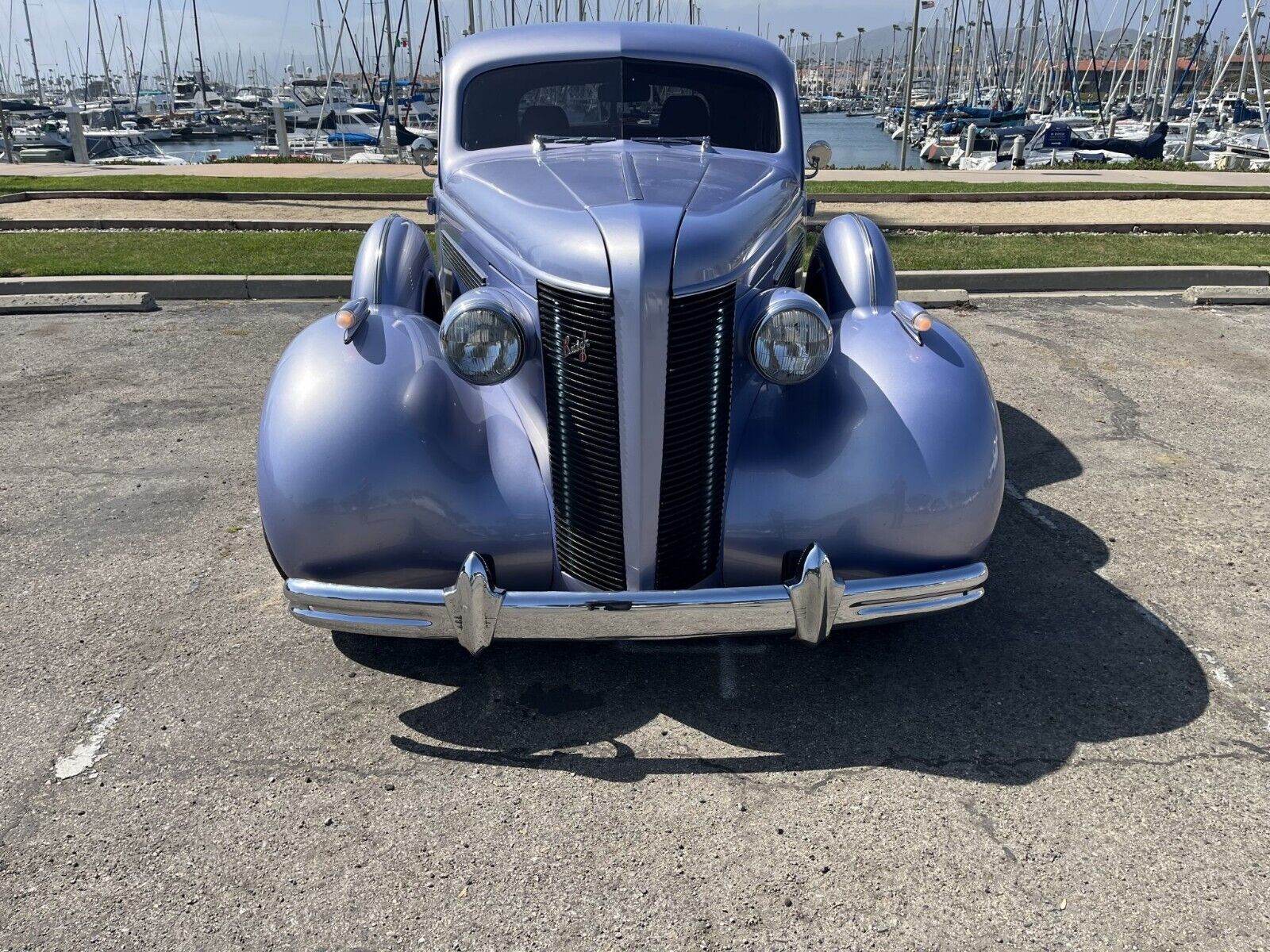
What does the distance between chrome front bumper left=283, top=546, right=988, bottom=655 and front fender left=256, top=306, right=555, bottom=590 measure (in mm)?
206

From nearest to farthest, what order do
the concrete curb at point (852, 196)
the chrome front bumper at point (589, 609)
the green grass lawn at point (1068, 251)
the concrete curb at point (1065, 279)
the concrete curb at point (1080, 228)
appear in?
the chrome front bumper at point (589, 609) < the concrete curb at point (1065, 279) < the green grass lawn at point (1068, 251) < the concrete curb at point (1080, 228) < the concrete curb at point (852, 196)

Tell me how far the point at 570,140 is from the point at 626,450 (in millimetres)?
2036

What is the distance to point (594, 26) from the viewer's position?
4.86 metres

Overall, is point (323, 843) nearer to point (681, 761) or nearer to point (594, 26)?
point (681, 761)

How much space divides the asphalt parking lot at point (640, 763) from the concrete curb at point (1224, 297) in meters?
4.45

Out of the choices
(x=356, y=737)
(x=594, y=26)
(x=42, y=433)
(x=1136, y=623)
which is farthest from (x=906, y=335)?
(x=42, y=433)

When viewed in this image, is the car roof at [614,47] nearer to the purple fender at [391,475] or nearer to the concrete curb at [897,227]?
the purple fender at [391,475]

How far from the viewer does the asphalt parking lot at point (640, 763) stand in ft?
7.84

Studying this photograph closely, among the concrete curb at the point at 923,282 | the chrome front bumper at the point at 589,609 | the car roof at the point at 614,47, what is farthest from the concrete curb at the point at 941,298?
the chrome front bumper at the point at 589,609

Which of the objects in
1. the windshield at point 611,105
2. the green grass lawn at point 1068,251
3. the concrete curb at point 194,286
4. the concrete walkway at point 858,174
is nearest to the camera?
Result: the windshield at point 611,105

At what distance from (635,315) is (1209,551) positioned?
2.77m

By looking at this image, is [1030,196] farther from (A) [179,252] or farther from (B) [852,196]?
(A) [179,252]

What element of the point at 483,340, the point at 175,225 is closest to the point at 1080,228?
the point at 175,225

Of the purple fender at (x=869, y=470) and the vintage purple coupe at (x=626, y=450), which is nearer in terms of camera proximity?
the vintage purple coupe at (x=626, y=450)
